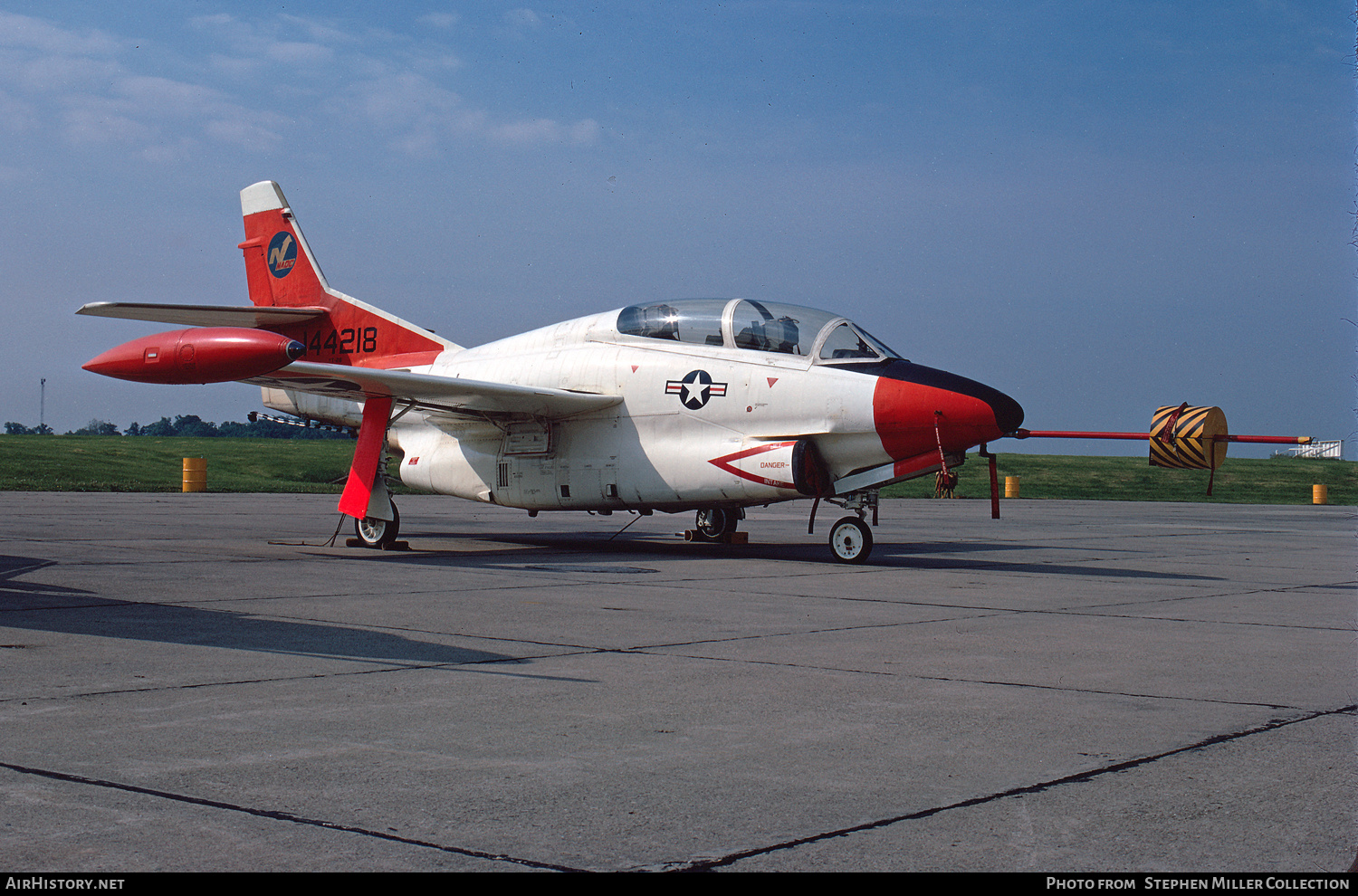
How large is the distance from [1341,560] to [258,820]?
15.5 m

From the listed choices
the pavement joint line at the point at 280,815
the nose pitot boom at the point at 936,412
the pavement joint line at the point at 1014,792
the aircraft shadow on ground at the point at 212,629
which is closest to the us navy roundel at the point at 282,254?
the nose pitot boom at the point at 936,412

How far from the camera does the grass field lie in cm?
3569

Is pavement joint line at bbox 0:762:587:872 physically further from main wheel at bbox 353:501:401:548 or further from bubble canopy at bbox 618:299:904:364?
main wheel at bbox 353:501:401:548

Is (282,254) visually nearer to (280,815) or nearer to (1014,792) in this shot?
(280,815)

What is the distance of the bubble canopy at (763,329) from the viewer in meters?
13.0

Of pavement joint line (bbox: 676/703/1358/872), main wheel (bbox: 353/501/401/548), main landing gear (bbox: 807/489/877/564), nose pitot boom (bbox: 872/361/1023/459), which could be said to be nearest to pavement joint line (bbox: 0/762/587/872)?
pavement joint line (bbox: 676/703/1358/872)

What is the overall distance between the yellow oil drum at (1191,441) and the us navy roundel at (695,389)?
490 centimetres

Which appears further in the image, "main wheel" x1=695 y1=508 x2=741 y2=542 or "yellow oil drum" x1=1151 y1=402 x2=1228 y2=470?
"main wheel" x1=695 y1=508 x2=741 y2=542

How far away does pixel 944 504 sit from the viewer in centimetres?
3447

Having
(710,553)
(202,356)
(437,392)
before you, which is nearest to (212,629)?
(202,356)

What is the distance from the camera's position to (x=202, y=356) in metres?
10.8

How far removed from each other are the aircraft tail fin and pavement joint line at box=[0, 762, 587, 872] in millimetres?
13719
